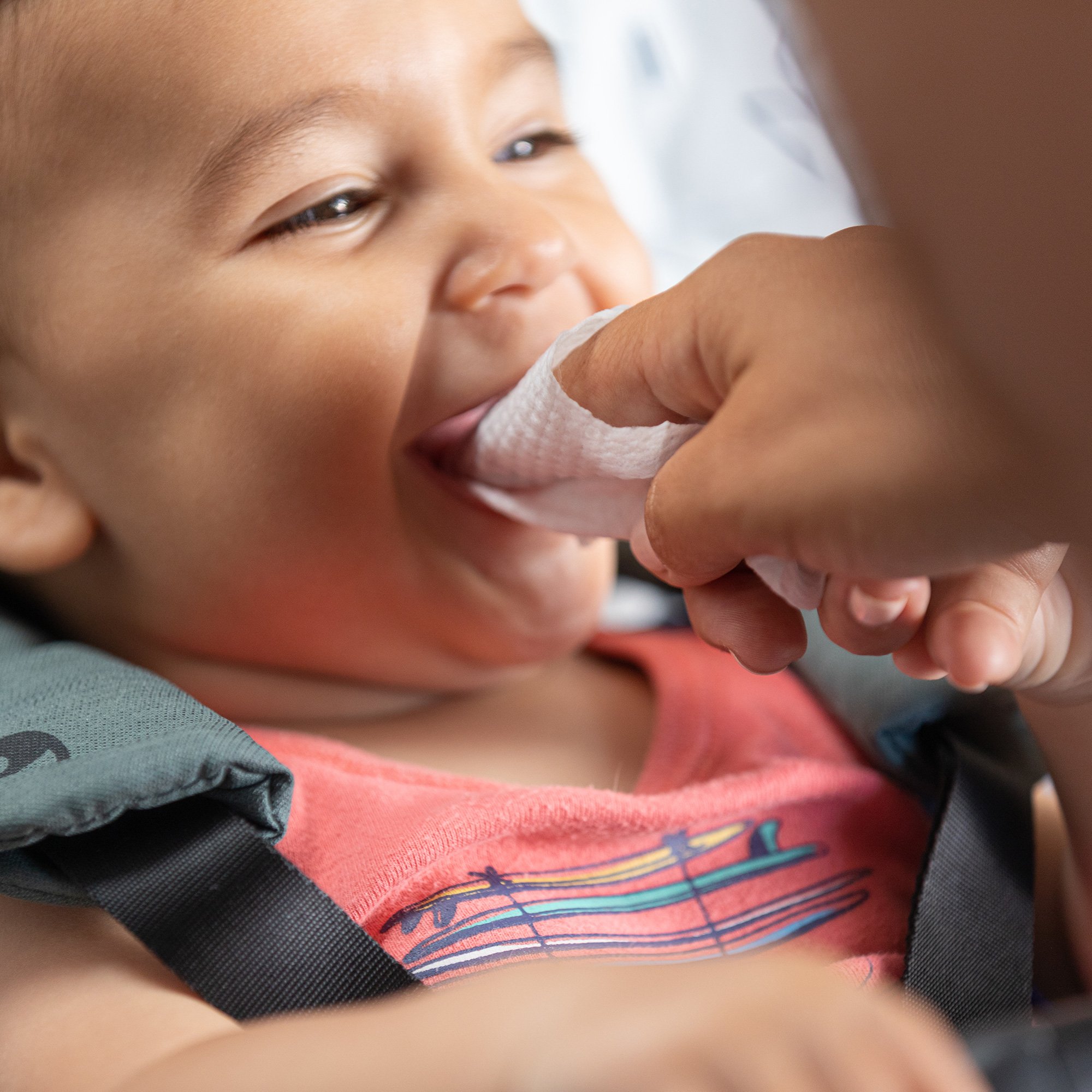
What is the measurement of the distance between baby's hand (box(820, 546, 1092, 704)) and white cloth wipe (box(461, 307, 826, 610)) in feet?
0.09

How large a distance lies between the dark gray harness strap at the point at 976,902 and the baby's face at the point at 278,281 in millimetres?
349

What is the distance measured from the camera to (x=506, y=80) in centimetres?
71

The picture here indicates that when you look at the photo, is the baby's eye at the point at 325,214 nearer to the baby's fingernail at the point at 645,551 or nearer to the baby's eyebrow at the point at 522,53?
the baby's eyebrow at the point at 522,53

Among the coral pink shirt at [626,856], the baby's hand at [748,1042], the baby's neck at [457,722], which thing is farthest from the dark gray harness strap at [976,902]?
the baby's hand at [748,1042]

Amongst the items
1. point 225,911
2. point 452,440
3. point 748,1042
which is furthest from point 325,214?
point 748,1042

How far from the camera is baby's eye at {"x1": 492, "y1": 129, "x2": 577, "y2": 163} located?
29.3 inches

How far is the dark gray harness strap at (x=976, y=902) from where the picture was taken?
23.8 inches

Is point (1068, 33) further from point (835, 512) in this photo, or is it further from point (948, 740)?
point (948, 740)

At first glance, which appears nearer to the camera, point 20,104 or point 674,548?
point 674,548

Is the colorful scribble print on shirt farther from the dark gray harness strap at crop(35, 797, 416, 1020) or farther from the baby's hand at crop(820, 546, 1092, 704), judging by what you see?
the baby's hand at crop(820, 546, 1092, 704)

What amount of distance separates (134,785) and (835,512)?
354mm

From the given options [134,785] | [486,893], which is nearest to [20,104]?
[134,785]

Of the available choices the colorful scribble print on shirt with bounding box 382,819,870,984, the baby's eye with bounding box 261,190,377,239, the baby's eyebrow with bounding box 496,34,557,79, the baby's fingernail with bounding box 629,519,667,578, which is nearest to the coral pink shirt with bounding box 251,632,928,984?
the colorful scribble print on shirt with bounding box 382,819,870,984

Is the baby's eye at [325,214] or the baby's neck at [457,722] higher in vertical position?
the baby's eye at [325,214]
